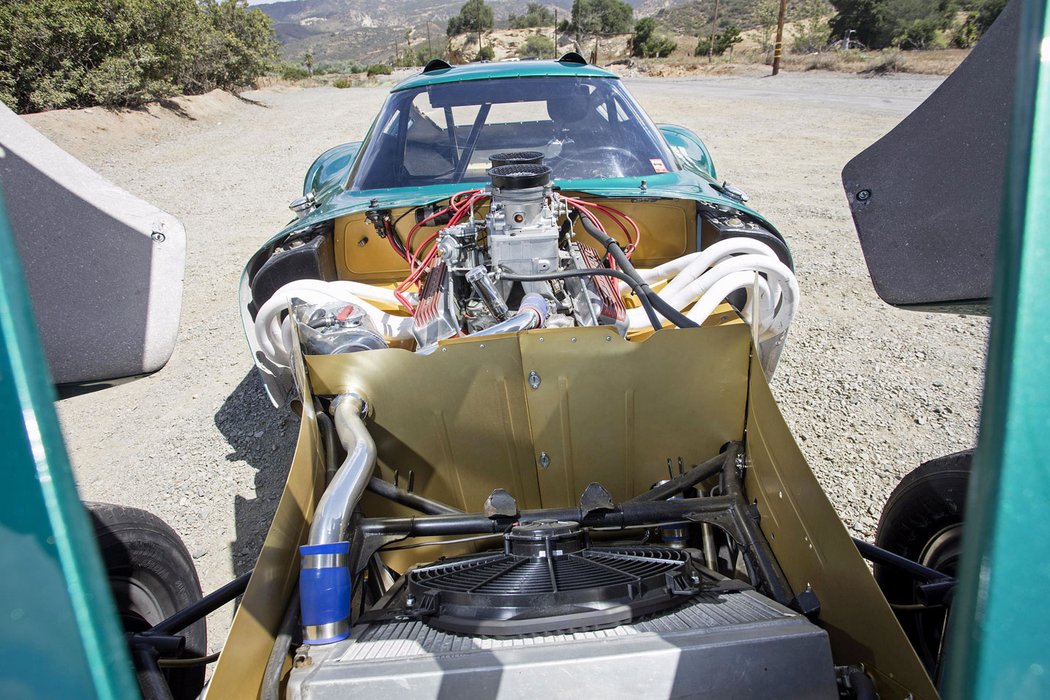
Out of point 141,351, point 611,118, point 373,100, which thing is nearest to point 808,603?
point 141,351

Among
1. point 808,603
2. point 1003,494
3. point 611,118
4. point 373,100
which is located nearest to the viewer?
point 1003,494

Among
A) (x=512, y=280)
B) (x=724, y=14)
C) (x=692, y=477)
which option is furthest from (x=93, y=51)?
(x=724, y=14)

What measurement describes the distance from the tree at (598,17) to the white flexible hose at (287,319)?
57.8m

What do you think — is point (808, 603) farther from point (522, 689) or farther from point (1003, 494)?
point (1003, 494)

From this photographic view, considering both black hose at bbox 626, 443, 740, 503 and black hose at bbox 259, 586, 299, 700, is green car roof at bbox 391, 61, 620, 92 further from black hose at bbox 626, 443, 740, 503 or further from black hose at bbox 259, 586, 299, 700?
black hose at bbox 259, 586, 299, 700

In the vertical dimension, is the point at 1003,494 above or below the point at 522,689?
above

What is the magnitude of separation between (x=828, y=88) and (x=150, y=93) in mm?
18555

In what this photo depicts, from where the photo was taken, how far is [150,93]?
16453 mm

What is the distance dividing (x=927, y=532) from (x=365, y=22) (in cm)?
17670

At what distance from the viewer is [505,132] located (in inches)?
146

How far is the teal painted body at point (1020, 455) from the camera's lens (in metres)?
0.62

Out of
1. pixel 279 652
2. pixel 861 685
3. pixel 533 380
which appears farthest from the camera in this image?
pixel 533 380

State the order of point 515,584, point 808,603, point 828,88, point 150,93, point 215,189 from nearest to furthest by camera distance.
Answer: point 808,603 → point 515,584 → point 215,189 → point 150,93 → point 828,88

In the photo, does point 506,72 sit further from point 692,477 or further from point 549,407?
point 692,477
